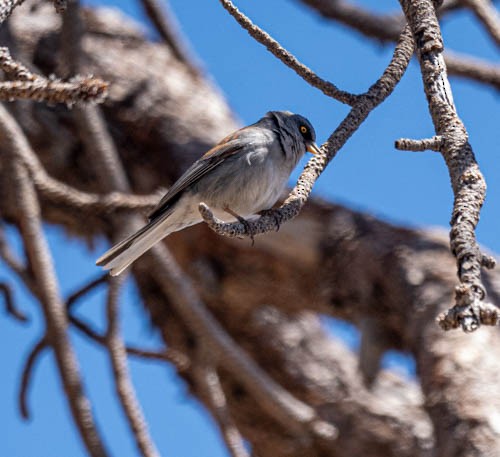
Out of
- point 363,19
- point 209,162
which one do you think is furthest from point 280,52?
point 363,19

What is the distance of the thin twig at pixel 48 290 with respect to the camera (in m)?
3.68

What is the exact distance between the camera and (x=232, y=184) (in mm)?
3174

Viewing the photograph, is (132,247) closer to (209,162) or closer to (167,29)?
(209,162)

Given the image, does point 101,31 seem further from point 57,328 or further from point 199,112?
point 57,328

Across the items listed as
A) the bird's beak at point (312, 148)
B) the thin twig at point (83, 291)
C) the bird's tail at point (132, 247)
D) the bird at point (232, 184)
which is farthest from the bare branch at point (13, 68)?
the thin twig at point (83, 291)

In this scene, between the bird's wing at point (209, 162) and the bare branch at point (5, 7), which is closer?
the bare branch at point (5, 7)

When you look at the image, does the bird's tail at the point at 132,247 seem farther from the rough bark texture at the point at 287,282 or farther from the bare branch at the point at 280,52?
the rough bark texture at the point at 287,282

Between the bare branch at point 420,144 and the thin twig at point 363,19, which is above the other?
the thin twig at point 363,19

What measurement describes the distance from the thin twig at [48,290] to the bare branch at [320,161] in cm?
211

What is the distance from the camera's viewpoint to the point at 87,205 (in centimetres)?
388

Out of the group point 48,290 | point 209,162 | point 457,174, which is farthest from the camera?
point 48,290

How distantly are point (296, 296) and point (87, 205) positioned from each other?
1609 mm

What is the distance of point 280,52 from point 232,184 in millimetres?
1143

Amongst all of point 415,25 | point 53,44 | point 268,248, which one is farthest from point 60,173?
point 415,25
